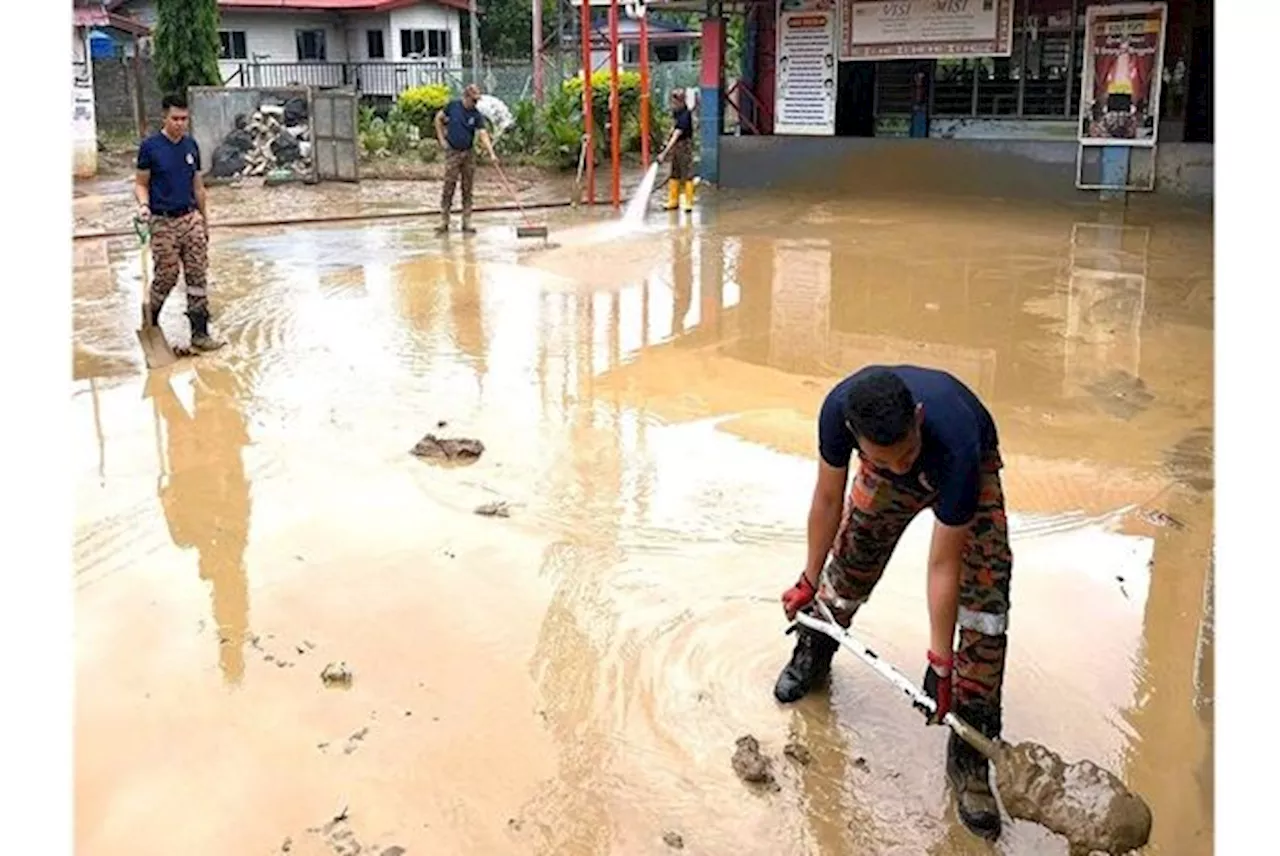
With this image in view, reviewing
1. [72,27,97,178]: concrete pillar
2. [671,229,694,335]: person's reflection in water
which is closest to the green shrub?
[72,27,97,178]: concrete pillar

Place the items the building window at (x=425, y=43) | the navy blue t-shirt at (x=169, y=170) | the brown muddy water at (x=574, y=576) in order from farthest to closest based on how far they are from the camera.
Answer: the building window at (x=425, y=43) → the navy blue t-shirt at (x=169, y=170) → the brown muddy water at (x=574, y=576)

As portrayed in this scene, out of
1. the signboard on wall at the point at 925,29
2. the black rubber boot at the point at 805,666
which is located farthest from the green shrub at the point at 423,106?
the black rubber boot at the point at 805,666

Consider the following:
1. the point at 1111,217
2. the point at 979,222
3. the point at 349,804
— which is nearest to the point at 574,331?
the point at 349,804

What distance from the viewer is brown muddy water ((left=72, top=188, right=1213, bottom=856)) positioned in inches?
136

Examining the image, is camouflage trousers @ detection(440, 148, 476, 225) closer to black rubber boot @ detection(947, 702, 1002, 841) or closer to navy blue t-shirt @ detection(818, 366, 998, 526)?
navy blue t-shirt @ detection(818, 366, 998, 526)

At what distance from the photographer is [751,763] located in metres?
3.54

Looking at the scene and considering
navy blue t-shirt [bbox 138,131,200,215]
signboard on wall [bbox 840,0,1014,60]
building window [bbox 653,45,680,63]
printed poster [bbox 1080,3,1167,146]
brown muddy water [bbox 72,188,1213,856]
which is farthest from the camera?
building window [bbox 653,45,680,63]

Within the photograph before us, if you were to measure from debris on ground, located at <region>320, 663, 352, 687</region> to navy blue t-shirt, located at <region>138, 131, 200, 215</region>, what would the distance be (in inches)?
191

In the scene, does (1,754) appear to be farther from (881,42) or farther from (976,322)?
(881,42)

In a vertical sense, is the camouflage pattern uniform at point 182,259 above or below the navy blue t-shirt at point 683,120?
below

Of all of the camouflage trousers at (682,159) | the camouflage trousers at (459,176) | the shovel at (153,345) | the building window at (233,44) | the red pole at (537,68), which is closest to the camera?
the shovel at (153,345)

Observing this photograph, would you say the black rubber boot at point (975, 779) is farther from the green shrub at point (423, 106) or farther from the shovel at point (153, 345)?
the green shrub at point (423, 106)

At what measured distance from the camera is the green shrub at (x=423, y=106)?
23.4 meters

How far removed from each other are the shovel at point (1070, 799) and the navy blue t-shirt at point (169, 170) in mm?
6467
